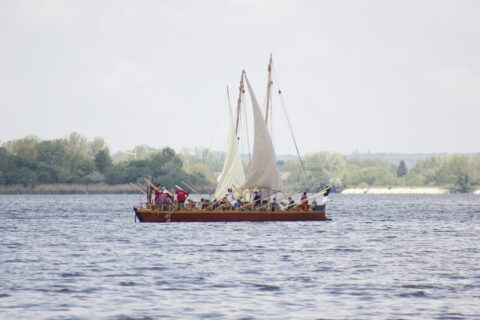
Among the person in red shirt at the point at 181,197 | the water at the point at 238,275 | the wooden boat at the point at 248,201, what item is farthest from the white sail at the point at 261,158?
the water at the point at 238,275

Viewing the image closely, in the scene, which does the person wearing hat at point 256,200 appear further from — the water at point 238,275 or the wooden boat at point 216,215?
the water at point 238,275

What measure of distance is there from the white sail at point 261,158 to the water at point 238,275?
809cm

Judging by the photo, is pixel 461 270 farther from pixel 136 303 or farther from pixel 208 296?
pixel 136 303

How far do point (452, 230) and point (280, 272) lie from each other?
35.7 m

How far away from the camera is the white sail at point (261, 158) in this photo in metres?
69.8

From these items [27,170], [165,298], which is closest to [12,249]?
[165,298]

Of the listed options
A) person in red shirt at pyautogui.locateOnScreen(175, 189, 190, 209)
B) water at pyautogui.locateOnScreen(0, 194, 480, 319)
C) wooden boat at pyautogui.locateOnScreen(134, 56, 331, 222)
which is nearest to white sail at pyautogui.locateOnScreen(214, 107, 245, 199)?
wooden boat at pyautogui.locateOnScreen(134, 56, 331, 222)

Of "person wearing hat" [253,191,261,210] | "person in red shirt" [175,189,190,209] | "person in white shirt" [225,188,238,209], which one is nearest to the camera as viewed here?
"person in red shirt" [175,189,190,209]

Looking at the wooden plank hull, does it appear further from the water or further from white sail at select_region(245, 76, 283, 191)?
the water

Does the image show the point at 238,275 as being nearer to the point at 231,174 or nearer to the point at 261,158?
the point at 261,158

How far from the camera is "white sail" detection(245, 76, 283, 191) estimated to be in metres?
69.8

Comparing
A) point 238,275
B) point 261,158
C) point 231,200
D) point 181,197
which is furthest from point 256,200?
point 238,275

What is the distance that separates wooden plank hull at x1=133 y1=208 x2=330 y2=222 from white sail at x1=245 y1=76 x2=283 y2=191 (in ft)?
7.71

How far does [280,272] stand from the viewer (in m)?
37.4
